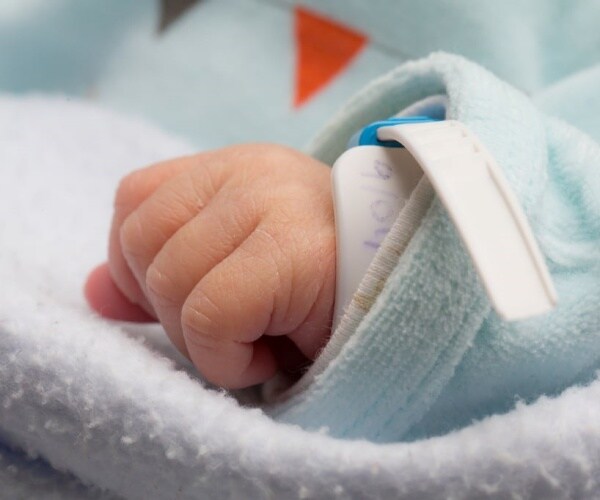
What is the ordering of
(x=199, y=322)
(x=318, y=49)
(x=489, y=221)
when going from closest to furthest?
(x=489, y=221) → (x=199, y=322) → (x=318, y=49)

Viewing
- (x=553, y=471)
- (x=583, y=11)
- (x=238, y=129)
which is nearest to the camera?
(x=553, y=471)

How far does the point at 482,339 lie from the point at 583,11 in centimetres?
64

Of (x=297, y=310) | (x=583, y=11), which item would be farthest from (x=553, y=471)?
(x=583, y=11)

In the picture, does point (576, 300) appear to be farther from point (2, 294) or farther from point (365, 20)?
point (365, 20)

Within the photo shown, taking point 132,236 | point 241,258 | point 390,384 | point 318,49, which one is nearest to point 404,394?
point 390,384

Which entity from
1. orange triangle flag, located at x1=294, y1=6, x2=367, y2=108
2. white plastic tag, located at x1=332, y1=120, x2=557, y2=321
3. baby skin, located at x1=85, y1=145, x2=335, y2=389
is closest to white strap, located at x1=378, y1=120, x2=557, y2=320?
white plastic tag, located at x1=332, y1=120, x2=557, y2=321

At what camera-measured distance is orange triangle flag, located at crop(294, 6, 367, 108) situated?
3.59ft

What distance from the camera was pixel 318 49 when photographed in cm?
111

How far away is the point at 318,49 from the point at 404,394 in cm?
68

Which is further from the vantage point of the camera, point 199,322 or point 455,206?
point 199,322

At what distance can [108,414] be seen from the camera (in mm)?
522

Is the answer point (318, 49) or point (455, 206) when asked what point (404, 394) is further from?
point (318, 49)

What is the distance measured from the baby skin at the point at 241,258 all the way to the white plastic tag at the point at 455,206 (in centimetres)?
2

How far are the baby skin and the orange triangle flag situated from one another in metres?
0.46
